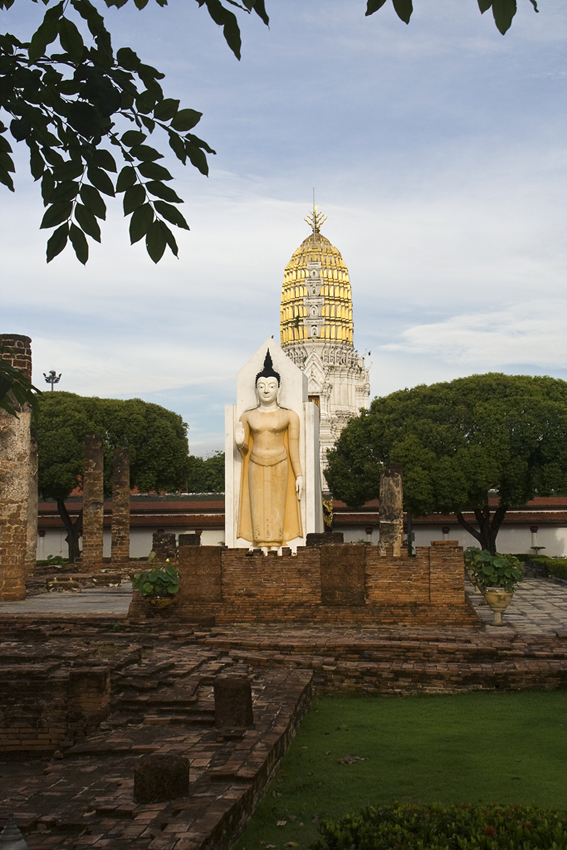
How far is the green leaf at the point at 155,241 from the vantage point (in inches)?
140

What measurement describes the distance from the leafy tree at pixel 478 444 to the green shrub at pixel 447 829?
24.4 m

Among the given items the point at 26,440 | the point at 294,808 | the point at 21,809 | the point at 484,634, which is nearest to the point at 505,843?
the point at 294,808

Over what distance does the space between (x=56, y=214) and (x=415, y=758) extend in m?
5.41

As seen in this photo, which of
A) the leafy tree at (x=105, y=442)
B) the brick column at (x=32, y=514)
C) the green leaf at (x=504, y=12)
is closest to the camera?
the green leaf at (x=504, y=12)

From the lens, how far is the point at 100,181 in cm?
356

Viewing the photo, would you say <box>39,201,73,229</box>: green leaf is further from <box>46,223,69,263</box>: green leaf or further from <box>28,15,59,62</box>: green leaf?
<box>28,15,59,62</box>: green leaf

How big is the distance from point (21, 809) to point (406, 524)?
32265mm

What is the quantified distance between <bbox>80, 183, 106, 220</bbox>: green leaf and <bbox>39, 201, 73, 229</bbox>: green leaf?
67 mm

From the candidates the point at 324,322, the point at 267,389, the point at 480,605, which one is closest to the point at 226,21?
the point at 267,389

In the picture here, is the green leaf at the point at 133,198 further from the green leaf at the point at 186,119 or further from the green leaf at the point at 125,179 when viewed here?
the green leaf at the point at 186,119

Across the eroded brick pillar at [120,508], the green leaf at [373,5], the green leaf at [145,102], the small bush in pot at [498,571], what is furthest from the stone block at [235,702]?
the eroded brick pillar at [120,508]

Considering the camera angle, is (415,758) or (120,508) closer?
(415,758)

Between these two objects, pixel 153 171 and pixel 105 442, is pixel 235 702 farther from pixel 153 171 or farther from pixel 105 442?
pixel 105 442

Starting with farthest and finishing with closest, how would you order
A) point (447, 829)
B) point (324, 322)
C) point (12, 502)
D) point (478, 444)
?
point (324, 322), point (478, 444), point (12, 502), point (447, 829)
